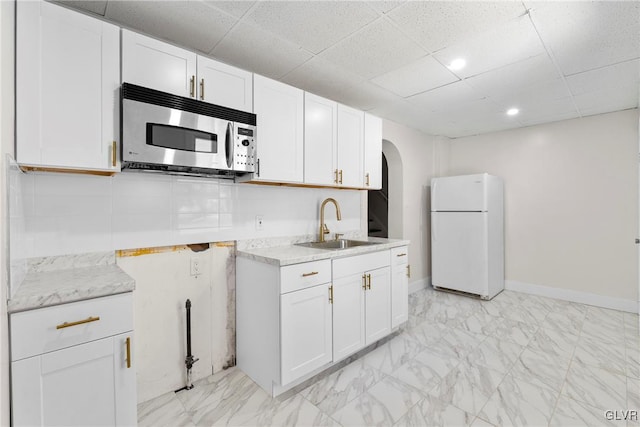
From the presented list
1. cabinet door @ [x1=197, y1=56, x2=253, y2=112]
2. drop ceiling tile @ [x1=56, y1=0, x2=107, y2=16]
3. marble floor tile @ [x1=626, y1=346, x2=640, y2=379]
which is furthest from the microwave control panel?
marble floor tile @ [x1=626, y1=346, x2=640, y2=379]

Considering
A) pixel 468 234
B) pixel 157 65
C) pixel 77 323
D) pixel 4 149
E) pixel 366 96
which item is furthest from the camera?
pixel 468 234

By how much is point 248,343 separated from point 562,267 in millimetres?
4054

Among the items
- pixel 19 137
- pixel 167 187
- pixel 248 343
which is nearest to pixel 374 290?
pixel 248 343

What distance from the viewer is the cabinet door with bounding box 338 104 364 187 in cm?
271

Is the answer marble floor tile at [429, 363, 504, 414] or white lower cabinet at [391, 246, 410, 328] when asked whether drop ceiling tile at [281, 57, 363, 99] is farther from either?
marble floor tile at [429, 363, 504, 414]

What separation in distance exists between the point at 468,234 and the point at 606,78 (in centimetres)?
207

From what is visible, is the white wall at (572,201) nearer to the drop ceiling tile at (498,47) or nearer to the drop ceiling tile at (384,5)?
the drop ceiling tile at (498,47)

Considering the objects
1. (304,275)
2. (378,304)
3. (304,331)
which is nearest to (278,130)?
(304,275)

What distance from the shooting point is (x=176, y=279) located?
6.82 feet

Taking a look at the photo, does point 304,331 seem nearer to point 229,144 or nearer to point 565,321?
point 229,144

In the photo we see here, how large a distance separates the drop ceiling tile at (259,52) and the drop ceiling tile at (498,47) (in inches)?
43.0

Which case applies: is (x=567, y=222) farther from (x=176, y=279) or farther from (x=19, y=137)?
(x=19, y=137)

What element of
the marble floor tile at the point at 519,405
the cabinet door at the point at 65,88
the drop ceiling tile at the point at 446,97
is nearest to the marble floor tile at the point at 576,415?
the marble floor tile at the point at 519,405

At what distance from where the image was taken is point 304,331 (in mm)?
2047
